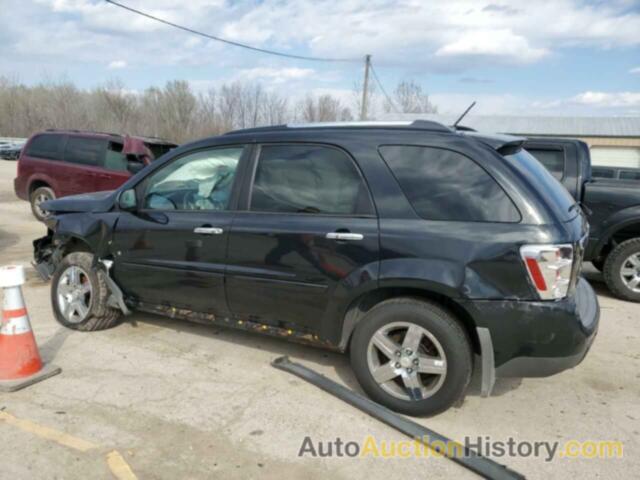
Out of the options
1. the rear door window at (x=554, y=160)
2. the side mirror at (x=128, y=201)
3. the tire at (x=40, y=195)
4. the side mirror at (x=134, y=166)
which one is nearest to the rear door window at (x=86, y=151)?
the side mirror at (x=134, y=166)

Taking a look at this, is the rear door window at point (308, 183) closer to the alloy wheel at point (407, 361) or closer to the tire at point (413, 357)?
the tire at point (413, 357)

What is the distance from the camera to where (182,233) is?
402cm

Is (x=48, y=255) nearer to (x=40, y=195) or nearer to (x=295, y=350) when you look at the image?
(x=295, y=350)

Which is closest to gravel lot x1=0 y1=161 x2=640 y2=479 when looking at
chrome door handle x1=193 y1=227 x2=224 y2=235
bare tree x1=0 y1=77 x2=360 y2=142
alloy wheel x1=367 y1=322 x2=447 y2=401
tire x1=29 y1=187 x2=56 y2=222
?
alloy wheel x1=367 y1=322 x2=447 y2=401

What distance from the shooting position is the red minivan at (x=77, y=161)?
9797 mm

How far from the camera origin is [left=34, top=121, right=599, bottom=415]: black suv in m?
2.97

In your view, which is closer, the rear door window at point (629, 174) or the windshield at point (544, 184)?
the windshield at point (544, 184)

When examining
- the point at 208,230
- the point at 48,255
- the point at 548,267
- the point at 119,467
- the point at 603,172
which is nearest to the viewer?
the point at 119,467

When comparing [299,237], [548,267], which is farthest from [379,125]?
[548,267]

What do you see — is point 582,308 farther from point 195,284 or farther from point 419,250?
point 195,284

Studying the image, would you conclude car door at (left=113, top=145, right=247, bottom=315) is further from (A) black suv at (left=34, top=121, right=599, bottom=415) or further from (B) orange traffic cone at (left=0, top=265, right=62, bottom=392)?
(B) orange traffic cone at (left=0, top=265, right=62, bottom=392)

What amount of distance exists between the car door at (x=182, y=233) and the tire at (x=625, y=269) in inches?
188

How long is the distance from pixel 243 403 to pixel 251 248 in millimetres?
1082

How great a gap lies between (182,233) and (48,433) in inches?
65.0
